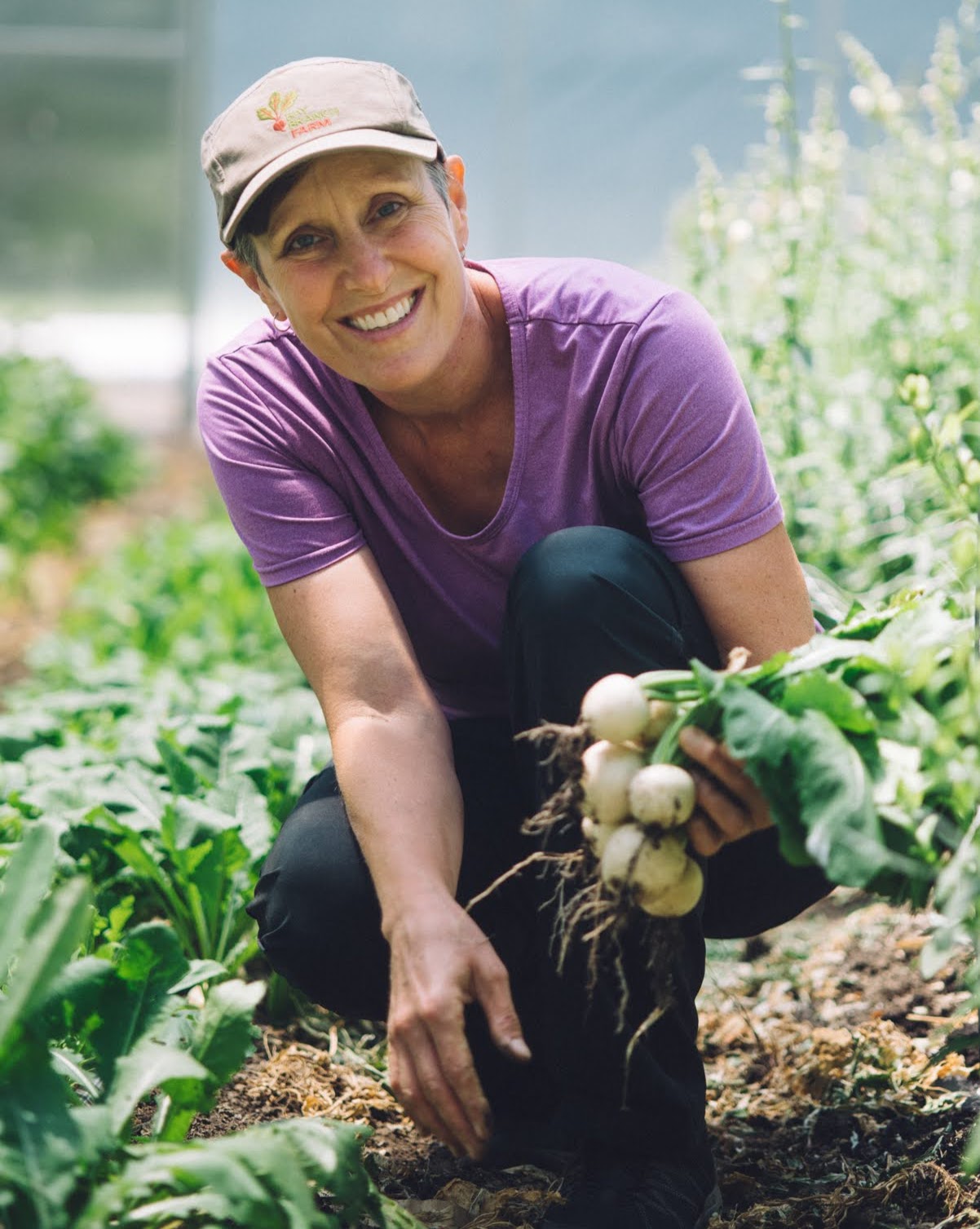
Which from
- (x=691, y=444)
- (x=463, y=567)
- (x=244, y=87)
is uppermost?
(x=244, y=87)

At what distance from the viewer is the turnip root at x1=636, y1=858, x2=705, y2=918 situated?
56.2 inches

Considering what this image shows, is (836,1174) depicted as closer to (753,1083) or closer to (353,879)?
(753,1083)

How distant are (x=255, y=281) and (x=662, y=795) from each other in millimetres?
926

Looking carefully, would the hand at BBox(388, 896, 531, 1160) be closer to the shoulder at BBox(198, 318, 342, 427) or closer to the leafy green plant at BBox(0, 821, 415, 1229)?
the leafy green plant at BBox(0, 821, 415, 1229)

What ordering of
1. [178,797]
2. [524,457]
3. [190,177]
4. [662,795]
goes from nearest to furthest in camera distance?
[662,795]
[524,457]
[178,797]
[190,177]

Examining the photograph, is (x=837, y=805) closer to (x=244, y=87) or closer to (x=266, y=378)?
(x=266, y=378)

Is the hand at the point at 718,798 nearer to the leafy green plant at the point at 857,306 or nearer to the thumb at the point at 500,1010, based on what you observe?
the thumb at the point at 500,1010

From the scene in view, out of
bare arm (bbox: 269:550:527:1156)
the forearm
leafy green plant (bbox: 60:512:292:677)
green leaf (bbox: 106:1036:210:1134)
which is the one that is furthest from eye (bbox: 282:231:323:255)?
leafy green plant (bbox: 60:512:292:677)

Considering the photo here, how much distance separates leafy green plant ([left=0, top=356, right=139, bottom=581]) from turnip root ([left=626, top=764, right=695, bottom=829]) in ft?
12.8

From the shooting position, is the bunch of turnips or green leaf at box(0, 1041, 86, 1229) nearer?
green leaf at box(0, 1041, 86, 1229)

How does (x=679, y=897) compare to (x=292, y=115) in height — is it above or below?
below

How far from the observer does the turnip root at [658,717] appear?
4.68 feet

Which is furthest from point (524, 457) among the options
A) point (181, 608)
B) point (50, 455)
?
point (50, 455)

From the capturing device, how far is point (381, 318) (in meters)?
1.79
